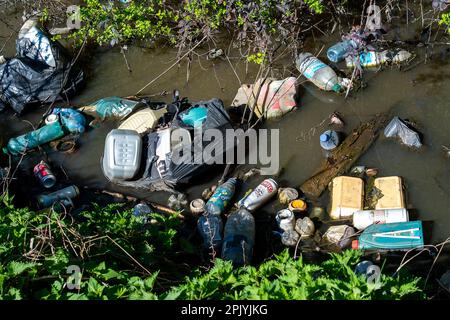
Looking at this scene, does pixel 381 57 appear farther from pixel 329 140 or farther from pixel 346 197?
pixel 346 197

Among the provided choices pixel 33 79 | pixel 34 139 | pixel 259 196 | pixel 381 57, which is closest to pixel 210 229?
pixel 259 196

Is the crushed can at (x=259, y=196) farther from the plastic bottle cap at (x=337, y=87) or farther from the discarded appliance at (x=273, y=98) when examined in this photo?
the plastic bottle cap at (x=337, y=87)

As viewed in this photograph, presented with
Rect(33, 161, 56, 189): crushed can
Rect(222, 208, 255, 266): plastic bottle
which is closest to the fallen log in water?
Rect(222, 208, 255, 266): plastic bottle

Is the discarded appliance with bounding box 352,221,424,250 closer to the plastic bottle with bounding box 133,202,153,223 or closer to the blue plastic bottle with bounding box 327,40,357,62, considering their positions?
the plastic bottle with bounding box 133,202,153,223

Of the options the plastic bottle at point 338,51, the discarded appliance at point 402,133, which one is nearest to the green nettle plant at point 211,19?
A: the plastic bottle at point 338,51
